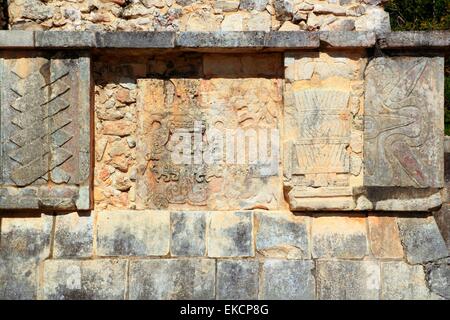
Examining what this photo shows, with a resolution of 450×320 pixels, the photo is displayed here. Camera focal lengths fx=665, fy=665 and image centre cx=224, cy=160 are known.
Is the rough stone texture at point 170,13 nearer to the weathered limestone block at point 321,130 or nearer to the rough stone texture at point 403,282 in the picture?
the weathered limestone block at point 321,130

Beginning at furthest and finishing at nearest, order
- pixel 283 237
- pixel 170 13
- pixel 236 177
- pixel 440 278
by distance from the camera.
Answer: pixel 170 13 → pixel 236 177 → pixel 283 237 → pixel 440 278

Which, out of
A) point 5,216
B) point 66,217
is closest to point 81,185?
point 66,217

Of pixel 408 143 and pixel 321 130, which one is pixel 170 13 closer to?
pixel 321 130

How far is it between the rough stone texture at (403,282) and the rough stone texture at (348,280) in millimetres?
57

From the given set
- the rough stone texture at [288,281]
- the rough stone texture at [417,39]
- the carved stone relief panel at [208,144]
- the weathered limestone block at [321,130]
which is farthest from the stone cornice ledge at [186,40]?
the rough stone texture at [288,281]

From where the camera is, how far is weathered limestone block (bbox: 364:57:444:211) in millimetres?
4770

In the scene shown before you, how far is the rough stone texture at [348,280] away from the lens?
4.68 meters

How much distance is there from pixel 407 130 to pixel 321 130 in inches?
24.1

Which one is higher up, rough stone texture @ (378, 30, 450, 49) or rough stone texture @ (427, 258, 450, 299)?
rough stone texture @ (378, 30, 450, 49)

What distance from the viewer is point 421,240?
4758 mm

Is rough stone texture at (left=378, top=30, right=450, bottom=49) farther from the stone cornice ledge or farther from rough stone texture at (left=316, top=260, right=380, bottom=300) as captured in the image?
rough stone texture at (left=316, top=260, right=380, bottom=300)

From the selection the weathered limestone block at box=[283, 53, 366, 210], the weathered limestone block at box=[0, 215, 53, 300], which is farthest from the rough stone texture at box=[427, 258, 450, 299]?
the weathered limestone block at box=[0, 215, 53, 300]

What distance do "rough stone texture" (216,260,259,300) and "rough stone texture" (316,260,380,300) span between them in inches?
17.9

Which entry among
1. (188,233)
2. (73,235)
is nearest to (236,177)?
(188,233)
